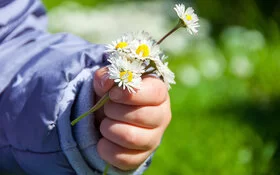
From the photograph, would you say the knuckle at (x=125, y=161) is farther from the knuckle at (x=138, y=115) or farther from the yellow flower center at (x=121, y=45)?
the yellow flower center at (x=121, y=45)

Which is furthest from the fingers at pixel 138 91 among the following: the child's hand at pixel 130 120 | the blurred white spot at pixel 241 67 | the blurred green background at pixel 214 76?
the blurred white spot at pixel 241 67

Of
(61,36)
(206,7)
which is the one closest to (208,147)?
(61,36)

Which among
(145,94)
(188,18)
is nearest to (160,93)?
(145,94)

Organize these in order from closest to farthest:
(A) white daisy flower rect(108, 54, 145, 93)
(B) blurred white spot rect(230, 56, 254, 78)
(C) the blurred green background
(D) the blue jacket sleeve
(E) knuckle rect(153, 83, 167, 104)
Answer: (A) white daisy flower rect(108, 54, 145, 93) → (E) knuckle rect(153, 83, 167, 104) → (D) the blue jacket sleeve → (C) the blurred green background → (B) blurred white spot rect(230, 56, 254, 78)

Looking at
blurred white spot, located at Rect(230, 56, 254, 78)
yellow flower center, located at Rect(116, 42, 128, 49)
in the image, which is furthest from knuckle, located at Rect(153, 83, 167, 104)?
blurred white spot, located at Rect(230, 56, 254, 78)

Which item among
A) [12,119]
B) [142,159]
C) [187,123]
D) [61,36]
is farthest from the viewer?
[187,123]

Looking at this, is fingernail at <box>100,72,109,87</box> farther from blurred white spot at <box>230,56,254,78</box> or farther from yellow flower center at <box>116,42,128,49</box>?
blurred white spot at <box>230,56,254,78</box>

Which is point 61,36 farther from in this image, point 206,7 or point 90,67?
point 206,7
